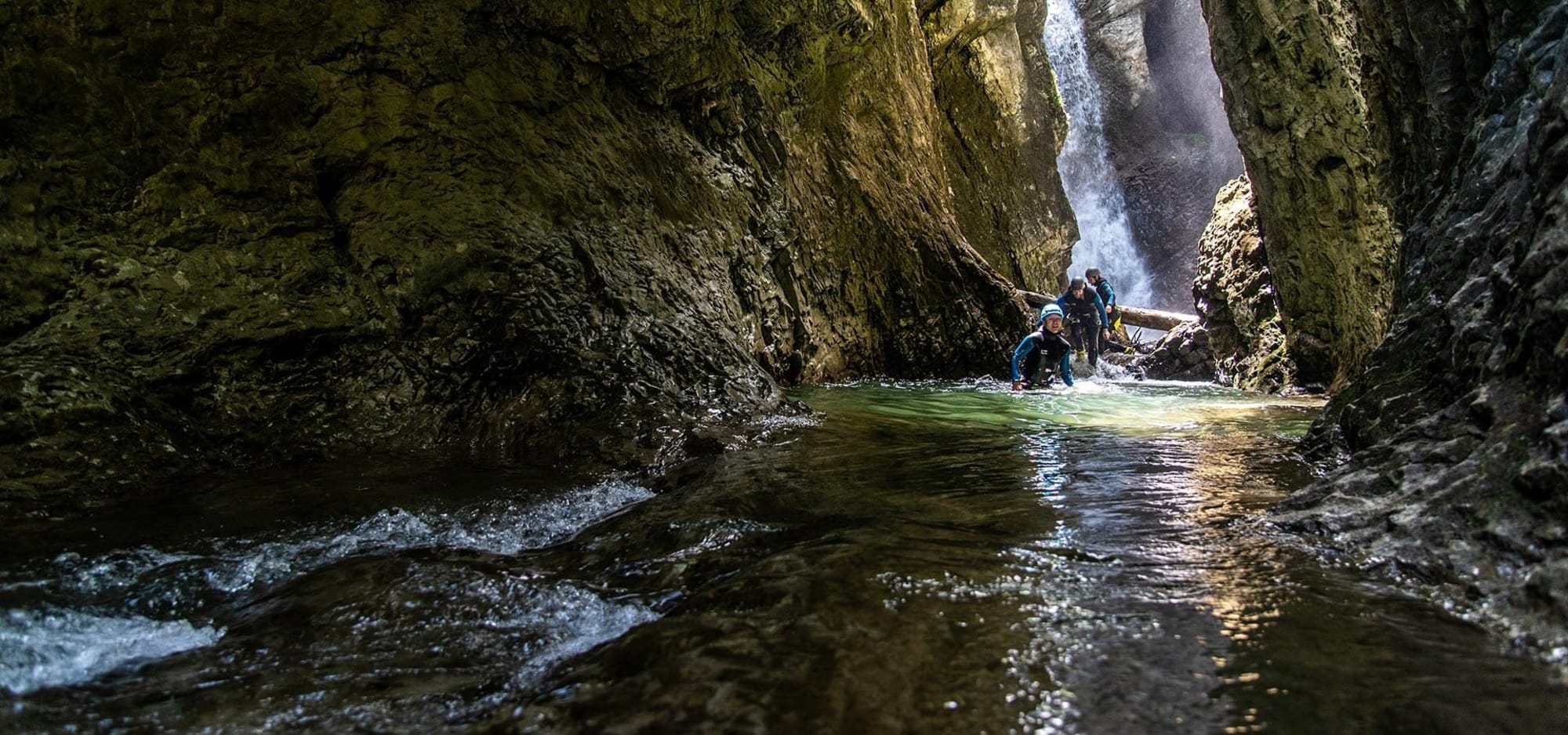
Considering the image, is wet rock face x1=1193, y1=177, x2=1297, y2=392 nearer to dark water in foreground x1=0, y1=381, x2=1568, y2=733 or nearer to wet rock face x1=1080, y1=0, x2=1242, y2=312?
dark water in foreground x1=0, y1=381, x2=1568, y2=733

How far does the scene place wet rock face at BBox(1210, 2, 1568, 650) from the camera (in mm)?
2188

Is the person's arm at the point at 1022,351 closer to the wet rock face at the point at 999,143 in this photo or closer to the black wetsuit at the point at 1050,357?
the black wetsuit at the point at 1050,357

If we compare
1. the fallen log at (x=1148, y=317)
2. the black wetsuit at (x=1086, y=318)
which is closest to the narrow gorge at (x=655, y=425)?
the black wetsuit at (x=1086, y=318)

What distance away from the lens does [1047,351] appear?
1174 cm

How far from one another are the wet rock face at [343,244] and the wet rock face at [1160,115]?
23.5 metres

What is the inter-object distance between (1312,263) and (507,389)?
10.1 m

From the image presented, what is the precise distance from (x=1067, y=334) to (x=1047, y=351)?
3.85 metres

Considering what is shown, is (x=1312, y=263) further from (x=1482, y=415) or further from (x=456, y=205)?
(x=456, y=205)

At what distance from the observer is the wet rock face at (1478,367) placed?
7.18 ft

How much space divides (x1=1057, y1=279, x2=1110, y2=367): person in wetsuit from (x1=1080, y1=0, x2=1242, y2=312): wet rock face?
1402 centimetres

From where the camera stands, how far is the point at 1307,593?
7.63 feet

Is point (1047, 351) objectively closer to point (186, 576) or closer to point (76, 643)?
point (186, 576)

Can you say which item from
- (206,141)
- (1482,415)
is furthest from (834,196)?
(1482,415)

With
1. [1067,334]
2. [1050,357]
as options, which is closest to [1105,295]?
[1067,334]
